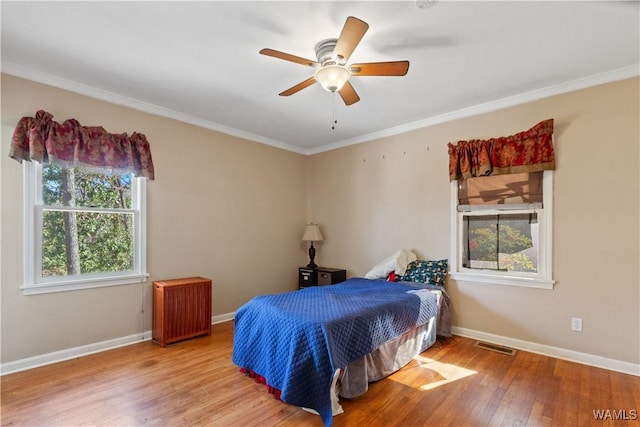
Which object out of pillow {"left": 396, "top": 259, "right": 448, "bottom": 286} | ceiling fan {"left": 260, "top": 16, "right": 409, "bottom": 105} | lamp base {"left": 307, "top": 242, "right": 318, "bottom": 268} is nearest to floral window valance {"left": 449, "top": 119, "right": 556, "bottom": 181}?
pillow {"left": 396, "top": 259, "right": 448, "bottom": 286}

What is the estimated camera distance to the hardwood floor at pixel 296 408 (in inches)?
78.3

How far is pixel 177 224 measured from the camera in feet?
12.1

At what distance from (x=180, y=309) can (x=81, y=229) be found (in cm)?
125

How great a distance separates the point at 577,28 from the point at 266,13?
6.90 ft

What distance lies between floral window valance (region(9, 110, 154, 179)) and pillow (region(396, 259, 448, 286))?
3141mm

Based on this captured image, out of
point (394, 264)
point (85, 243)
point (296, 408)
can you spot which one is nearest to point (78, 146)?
point (85, 243)

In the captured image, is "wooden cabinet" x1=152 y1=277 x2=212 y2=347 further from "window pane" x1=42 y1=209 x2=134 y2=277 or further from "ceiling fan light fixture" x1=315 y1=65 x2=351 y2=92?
"ceiling fan light fixture" x1=315 y1=65 x2=351 y2=92

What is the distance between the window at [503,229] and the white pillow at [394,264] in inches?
20.6

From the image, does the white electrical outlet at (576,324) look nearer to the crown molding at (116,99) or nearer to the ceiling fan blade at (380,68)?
the ceiling fan blade at (380,68)

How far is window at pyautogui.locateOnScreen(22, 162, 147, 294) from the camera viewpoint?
9.02 feet

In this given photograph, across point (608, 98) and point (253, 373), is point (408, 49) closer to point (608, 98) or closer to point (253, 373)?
point (608, 98)

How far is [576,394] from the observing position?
2273 mm

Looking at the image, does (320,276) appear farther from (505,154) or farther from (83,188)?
(83,188)

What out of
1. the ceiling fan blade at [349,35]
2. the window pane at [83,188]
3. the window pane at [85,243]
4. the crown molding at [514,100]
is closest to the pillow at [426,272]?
the crown molding at [514,100]
